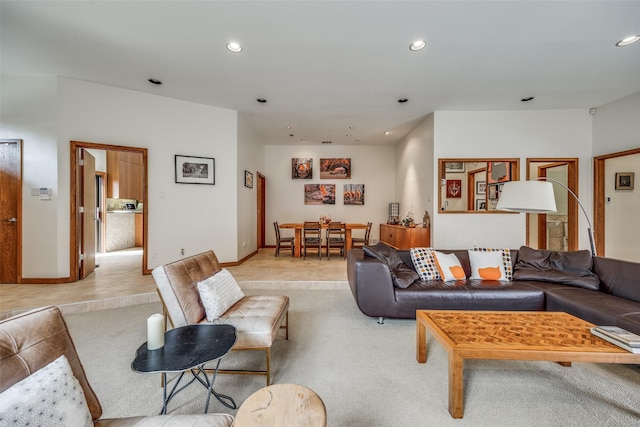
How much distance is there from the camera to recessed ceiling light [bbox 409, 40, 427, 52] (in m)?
2.74

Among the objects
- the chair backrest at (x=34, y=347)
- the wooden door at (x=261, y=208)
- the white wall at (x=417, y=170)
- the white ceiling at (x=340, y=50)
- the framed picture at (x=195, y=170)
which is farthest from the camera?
the wooden door at (x=261, y=208)

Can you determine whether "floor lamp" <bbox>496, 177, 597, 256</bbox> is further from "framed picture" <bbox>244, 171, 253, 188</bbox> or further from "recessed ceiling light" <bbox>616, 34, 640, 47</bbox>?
→ "framed picture" <bbox>244, 171, 253, 188</bbox>

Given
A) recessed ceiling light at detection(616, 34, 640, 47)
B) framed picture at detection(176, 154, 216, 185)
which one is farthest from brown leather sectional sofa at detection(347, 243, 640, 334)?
framed picture at detection(176, 154, 216, 185)

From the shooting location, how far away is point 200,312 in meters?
1.95

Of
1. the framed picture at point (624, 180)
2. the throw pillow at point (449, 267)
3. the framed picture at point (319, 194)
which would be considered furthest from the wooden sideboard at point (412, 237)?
the framed picture at point (624, 180)

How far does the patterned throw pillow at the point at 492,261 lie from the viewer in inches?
117

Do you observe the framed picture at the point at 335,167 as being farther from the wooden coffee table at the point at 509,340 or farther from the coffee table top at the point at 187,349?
the coffee table top at the point at 187,349

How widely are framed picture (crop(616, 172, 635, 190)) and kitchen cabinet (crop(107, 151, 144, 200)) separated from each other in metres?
9.71

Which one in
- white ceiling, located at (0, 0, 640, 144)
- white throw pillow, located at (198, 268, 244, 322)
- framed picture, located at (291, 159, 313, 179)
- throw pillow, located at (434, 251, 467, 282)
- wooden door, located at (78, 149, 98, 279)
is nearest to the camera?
white throw pillow, located at (198, 268, 244, 322)

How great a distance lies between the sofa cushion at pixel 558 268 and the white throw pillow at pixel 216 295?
312cm

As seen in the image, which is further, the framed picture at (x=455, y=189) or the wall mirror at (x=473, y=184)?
the framed picture at (x=455, y=189)

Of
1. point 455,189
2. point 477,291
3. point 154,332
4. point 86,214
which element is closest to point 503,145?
point 455,189

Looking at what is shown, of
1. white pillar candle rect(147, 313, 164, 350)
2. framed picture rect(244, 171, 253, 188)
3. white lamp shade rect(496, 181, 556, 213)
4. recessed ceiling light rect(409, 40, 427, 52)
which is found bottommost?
white pillar candle rect(147, 313, 164, 350)

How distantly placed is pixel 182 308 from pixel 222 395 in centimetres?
64
